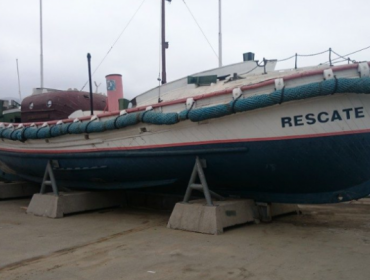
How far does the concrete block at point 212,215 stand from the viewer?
5750mm

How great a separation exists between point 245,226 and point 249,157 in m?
1.08

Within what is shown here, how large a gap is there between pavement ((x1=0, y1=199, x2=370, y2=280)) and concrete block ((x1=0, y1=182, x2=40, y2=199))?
3501 mm

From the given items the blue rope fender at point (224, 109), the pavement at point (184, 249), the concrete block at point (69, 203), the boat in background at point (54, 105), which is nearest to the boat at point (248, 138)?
the blue rope fender at point (224, 109)

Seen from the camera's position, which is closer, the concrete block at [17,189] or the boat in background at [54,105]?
the boat in background at [54,105]

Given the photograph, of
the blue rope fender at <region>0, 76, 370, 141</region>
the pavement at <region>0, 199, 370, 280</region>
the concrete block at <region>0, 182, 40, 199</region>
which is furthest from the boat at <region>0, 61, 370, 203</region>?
the concrete block at <region>0, 182, 40, 199</region>

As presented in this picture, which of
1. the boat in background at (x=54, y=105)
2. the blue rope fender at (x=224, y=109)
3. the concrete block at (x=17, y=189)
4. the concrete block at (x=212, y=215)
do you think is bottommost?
the concrete block at (x=212, y=215)

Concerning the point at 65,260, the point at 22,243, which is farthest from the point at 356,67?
the point at 22,243

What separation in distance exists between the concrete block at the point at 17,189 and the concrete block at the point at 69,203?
9.05 ft

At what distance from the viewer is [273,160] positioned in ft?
19.1

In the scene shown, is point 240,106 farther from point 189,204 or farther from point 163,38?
point 163,38

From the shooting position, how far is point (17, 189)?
10867mm

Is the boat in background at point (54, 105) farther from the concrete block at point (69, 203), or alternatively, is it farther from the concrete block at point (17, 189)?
the concrete block at point (69, 203)

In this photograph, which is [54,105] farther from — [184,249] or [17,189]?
[184,249]

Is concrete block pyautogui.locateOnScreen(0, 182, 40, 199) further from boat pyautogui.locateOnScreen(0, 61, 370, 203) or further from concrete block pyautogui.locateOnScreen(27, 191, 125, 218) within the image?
boat pyautogui.locateOnScreen(0, 61, 370, 203)
